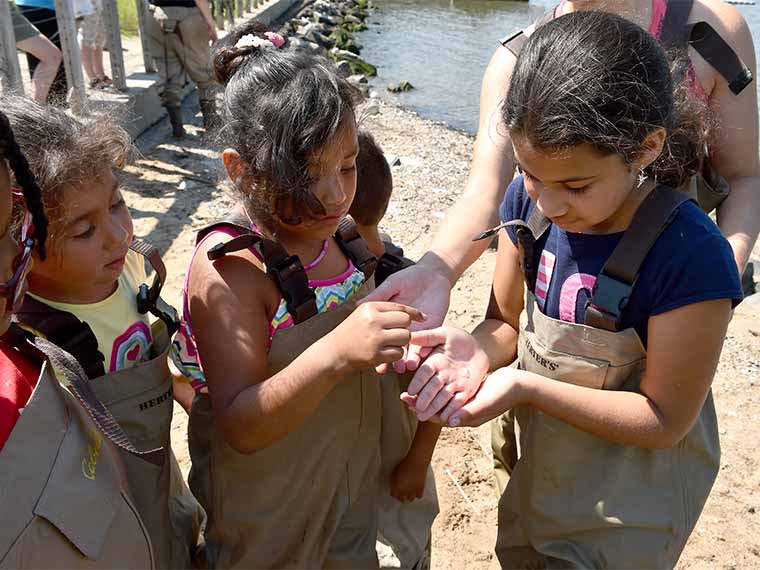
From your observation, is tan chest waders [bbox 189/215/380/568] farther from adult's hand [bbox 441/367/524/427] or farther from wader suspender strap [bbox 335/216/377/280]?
adult's hand [bbox 441/367/524/427]

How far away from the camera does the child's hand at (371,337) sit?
1.73 m

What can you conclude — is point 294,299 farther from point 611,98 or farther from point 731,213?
point 731,213

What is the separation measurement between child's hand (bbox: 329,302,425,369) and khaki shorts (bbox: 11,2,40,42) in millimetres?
5854

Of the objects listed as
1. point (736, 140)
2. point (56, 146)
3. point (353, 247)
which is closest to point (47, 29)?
point (56, 146)

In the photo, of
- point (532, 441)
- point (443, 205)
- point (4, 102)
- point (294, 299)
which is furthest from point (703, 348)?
point (443, 205)

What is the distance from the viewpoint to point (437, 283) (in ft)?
7.59

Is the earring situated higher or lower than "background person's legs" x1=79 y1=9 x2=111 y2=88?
higher

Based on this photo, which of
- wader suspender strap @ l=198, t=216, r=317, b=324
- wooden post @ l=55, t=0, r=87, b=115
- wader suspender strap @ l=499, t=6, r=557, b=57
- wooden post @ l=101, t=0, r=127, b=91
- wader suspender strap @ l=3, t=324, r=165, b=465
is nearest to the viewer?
wader suspender strap @ l=3, t=324, r=165, b=465

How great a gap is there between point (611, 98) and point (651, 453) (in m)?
0.95

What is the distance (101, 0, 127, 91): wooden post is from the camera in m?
7.82

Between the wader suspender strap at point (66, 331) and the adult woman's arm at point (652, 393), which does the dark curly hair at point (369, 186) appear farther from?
the wader suspender strap at point (66, 331)

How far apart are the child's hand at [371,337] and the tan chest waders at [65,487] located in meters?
0.55

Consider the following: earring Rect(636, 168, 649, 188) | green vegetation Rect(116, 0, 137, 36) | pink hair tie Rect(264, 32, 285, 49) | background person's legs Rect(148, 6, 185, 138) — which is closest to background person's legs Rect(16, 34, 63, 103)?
background person's legs Rect(148, 6, 185, 138)

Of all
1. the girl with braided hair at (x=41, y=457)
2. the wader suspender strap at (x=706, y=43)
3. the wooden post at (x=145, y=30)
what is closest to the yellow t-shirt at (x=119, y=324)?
the girl with braided hair at (x=41, y=457)
